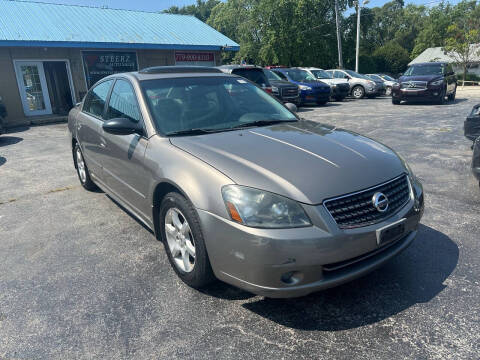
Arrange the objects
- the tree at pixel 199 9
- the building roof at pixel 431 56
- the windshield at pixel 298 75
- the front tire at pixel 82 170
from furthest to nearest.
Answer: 1. the tree at pixel 199 9
2. the building roof at pixel 431 56
3. the windshield at pixel 298 75
4. the front tire at pixel 82 170

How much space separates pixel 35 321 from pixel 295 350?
1.82 metres

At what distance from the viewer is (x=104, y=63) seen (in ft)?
54.5

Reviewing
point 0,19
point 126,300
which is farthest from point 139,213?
point 0,19

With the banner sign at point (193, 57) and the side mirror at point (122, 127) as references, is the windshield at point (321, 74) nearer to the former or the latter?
the banner sign at point (193, 57)

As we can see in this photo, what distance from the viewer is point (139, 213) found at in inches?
138

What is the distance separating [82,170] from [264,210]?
4.07 m

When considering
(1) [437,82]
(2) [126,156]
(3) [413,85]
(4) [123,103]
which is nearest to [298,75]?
(3) [413,85]

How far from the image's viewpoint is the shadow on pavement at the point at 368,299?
2.47m

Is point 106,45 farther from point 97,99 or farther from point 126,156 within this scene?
point 126,156

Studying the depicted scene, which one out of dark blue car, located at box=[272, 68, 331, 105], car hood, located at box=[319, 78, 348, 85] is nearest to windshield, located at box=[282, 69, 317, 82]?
dark blue car, located at box=[272, 68, 331, 105]

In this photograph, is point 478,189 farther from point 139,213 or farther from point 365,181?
point 139,213

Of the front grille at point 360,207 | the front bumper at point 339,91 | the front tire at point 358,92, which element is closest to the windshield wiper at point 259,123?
the front grille at point 360,207

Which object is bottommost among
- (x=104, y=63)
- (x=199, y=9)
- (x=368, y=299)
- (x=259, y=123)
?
(x=368, y=299)

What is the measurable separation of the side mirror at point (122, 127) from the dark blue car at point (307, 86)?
47.0 ft
